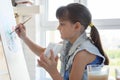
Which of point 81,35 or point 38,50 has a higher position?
point 81,35

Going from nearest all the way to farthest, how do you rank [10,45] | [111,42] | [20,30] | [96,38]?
1. [10,45]
2. [96,38]
3. [20,30]
4. [111,42]

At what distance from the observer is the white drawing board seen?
54.6 inches

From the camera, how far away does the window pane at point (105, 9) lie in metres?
2.28

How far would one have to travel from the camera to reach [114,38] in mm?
2275

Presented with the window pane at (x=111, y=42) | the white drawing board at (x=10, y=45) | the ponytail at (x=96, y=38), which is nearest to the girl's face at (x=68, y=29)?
the ponytail at (x=96, y=38)

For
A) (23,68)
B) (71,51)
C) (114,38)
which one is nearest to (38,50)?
(23,68)

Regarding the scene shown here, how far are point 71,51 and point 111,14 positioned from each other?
0.87 meters

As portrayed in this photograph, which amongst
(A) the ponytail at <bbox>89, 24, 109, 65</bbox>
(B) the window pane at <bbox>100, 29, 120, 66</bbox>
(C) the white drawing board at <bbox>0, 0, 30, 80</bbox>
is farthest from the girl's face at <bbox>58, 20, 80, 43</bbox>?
(B) the window pane at <bbox>100, 29, 120, 66</bbox>

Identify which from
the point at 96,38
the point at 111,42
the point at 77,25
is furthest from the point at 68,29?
the point at 111,42

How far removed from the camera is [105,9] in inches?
90.4

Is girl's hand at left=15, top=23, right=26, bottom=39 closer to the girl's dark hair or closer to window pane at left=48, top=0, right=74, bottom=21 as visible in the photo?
the girl's dark hair

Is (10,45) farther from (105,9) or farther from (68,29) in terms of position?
(105,9)

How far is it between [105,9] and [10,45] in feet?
3.67

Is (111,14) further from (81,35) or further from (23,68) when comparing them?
(23,68)
